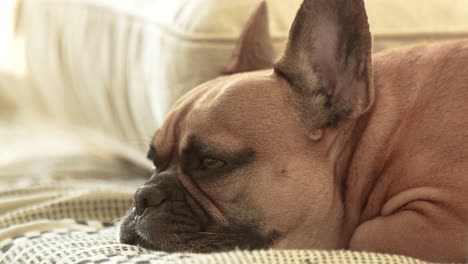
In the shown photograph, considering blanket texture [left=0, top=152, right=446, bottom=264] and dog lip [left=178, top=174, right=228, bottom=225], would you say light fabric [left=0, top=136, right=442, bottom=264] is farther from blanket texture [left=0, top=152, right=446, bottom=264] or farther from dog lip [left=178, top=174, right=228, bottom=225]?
dog lip [left=178, top=174, right=228, bottom=225]

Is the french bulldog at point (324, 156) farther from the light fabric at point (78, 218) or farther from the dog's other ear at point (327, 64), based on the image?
the light fabric at point (78, 218)

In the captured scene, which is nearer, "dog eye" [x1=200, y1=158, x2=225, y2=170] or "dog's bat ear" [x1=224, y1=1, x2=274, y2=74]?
"dog eye" [x1=200, y1=158, x2=225, y2=170]

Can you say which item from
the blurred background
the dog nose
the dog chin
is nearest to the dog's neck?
the dog chin

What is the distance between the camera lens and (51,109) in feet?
9.70

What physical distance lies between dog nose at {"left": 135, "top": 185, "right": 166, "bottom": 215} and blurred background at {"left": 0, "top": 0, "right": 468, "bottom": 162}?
1.70ft

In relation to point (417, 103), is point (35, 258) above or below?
below

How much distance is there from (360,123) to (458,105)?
0.19 m

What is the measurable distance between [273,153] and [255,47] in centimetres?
45

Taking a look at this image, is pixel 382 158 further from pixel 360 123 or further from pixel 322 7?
pixel 322 7

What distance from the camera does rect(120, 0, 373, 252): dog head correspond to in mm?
1279

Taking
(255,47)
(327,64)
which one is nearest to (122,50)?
(255,47)

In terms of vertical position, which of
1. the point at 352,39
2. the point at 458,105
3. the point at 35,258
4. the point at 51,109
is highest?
the point at 352,39

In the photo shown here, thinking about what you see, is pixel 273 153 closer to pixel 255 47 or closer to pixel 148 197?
pixel 148 197

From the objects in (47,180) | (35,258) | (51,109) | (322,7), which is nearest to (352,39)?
(322,7)
